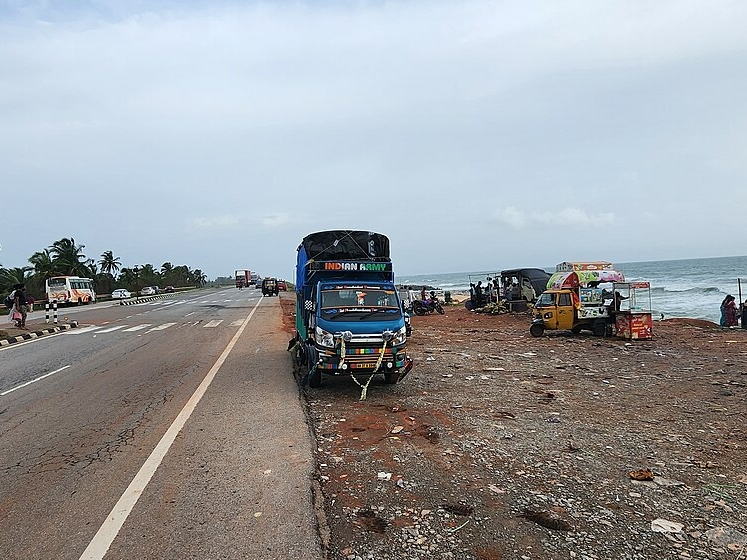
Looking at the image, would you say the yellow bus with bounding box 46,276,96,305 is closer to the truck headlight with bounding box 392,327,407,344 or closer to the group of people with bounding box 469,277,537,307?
the group of people with bounding box 469,277,537,307

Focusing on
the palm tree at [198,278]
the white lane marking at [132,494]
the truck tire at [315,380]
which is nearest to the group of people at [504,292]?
the truck tire at [315,380]

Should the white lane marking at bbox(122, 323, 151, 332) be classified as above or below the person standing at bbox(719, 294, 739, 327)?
above

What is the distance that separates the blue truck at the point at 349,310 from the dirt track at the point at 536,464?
0.54 metres

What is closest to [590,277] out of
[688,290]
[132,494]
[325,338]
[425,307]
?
[425,307]

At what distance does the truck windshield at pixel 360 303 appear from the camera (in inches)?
379

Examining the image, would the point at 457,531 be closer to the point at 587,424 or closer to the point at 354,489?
the point at 354,489

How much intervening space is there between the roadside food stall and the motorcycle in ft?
42.6

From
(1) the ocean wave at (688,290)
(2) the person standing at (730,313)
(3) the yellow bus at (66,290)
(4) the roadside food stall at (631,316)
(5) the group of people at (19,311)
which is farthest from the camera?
(1) the ocean wave at (688,290)

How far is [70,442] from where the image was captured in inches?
263

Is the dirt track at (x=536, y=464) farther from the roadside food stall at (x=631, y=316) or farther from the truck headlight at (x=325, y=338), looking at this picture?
the roadside food stall at (x=631, y=316)

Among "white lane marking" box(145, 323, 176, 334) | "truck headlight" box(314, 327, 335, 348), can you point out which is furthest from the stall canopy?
"white lane marking" box(145, 323, 176, 334)

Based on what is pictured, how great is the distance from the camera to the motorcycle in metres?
30.2

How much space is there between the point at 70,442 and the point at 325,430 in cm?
295

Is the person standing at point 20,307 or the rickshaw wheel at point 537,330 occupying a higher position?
the person standing at point 20,307
